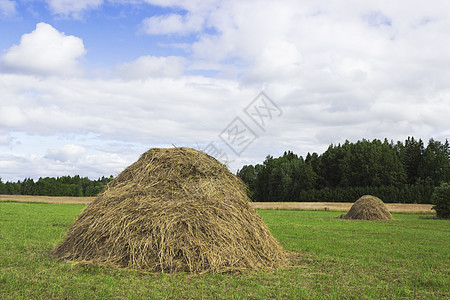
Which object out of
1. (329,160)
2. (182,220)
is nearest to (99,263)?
(182,220)

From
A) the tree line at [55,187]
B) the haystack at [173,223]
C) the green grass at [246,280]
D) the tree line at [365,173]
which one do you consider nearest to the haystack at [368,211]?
the green grass at [246,280]

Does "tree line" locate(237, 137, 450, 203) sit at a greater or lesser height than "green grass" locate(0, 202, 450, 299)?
greater

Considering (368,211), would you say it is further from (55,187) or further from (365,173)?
(55,187)

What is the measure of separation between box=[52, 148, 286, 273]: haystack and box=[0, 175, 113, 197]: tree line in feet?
333

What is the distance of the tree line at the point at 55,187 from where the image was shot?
118938 millimetres

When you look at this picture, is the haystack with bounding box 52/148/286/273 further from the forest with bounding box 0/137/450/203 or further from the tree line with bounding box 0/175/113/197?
the tree line with bounding box 0/175/113/197

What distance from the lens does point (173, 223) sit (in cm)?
910

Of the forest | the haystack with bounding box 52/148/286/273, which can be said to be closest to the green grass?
the haystack with bounding box 52/148/286/273

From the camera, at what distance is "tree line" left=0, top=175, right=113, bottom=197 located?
390ft

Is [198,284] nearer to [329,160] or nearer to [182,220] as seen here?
[182,220]

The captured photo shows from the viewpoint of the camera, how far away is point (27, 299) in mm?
6535

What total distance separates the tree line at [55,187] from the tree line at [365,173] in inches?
2168

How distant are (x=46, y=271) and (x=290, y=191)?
99321 millimetres

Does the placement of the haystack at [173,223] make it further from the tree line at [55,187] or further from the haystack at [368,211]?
the tree line at [55,187]
